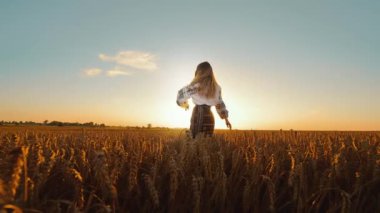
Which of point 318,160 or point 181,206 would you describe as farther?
point 318,160

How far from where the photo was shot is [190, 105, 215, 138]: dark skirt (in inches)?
308

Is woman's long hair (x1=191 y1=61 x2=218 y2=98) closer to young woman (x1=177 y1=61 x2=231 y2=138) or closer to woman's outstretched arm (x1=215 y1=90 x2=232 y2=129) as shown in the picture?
young woman (x1=177 y1=61 x2=231 y2=138)

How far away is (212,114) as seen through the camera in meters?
8.05

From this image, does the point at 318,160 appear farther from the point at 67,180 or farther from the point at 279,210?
the point at 67,180

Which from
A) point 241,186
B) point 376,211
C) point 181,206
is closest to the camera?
point 181,206

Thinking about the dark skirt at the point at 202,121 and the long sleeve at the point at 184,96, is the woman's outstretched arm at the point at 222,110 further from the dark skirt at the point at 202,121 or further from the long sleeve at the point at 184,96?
the long sleeve at the point at 184,96

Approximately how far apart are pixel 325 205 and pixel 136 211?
43.0 inches

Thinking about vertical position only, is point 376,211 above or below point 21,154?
below

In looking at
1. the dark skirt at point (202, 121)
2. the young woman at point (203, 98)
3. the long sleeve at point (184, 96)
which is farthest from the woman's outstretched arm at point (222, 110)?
the long sleeve at point (184, 96)

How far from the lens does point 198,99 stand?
25.7ft

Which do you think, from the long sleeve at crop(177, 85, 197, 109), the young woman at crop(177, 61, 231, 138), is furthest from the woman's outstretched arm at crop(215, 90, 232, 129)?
the long sleeve at crop(177, 85, 197, 109)

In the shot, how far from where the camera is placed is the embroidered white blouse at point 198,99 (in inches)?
307

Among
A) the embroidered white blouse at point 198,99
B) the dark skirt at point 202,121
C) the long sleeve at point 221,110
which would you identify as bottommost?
the dark skirt at point 202,121

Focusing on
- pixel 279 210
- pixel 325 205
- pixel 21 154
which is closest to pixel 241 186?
pixel 279 210
